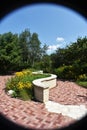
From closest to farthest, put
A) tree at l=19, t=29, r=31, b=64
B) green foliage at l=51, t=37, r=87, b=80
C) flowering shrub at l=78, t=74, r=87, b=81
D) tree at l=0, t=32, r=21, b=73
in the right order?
1. flowering shrub at l=78, t=74, r=87, b=81
2. green foliage at l=51, t=37, r=87, b=80
3. tree at l=0, t=32, r=21, b=73
4. tree at l=19, t=29, r=31, b=64

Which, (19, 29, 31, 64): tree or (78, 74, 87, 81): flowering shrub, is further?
(19, 29, 31, 64): tree

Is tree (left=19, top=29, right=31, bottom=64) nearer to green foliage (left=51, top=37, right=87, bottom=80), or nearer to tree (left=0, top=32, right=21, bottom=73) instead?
tree (left=0, top=32, right=21, bottom=73)

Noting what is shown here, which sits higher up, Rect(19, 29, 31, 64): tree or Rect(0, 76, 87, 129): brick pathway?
Rect(19, 29, 31, 64): tree

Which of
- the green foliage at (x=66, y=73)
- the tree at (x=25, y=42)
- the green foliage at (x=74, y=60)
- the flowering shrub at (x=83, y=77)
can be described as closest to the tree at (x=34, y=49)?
the tree at (x=25, y=42)

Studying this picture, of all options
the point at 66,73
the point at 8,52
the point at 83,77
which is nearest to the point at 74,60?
the point at 66,73

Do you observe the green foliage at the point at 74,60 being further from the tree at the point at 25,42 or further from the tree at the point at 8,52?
the tree at the point at 25,42

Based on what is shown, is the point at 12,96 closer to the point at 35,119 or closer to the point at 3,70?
the point at 35,119

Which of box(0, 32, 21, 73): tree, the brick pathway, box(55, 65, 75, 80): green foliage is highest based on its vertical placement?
box(0, 32, 21, 73): tree

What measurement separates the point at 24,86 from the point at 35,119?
469cm

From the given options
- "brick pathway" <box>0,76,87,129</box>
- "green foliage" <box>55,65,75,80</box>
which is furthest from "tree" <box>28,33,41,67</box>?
"brick pathway" <box>0,76,87,129</box>

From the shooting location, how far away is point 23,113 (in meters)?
6.45

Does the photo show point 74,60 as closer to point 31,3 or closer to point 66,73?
point 66,73

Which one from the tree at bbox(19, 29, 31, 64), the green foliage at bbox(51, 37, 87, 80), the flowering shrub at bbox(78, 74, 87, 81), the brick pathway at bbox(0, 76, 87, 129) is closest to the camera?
the brick pathway at bbox(0, 76, 87, 129)

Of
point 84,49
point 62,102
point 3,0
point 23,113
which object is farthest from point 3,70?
point 3,0
